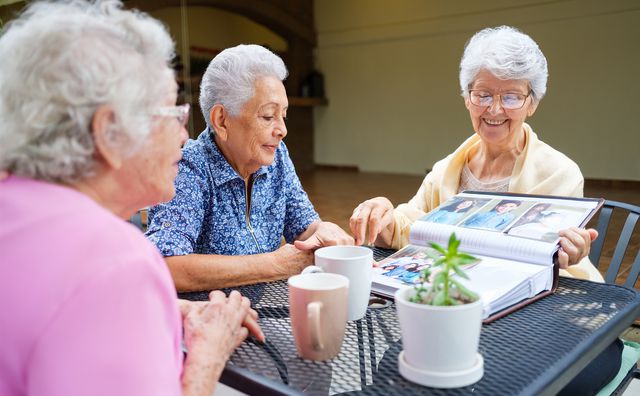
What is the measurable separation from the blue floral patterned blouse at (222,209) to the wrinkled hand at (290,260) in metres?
0.22

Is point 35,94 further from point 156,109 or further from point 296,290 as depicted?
point 296,290

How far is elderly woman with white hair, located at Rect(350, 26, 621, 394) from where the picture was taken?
1509mm

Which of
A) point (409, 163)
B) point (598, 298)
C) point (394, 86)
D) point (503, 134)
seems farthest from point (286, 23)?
point (598, 298)

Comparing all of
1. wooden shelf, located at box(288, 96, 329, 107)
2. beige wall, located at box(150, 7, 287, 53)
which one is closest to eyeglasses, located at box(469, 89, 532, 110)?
wooden shelf, located at box(288, 96, 329, 107)

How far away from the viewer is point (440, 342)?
69cm

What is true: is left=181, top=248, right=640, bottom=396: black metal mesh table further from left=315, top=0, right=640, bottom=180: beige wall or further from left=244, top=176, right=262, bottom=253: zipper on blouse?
left=315, top=0, right=640, bottom=180: beige wall

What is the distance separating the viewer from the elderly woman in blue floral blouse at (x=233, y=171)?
4.43 ft

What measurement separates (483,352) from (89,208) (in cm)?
60

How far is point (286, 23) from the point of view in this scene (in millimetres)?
9500

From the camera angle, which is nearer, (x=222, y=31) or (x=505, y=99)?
(x=505, y=99)

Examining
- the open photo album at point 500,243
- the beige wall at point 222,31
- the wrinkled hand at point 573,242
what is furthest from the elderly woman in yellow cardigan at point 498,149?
the beige wall at point 222,31

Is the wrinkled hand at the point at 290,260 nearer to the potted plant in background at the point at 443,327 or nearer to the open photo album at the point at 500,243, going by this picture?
the open photo album at the point at 500,243

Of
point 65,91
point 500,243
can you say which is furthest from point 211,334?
point 500,243

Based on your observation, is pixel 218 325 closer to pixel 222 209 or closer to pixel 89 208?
pixel 89 208
